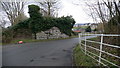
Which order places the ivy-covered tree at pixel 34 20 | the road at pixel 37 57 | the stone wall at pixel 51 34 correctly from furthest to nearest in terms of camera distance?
the stone wall at pixel 51 34 → the ivy-covered tree at pixel 34 20 → the road at pixel 37 57

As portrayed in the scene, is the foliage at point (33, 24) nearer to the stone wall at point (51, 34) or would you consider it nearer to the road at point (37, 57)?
the stone wall at point (51, 34)

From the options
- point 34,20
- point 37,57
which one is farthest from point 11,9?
point 37,57

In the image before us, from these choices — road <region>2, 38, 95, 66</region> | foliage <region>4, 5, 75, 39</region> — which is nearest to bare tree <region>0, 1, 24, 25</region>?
foliage <region>4, 5, 75, 39</region>

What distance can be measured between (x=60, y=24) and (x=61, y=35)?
88.8 inches

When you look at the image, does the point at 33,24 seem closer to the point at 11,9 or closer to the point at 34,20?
the point at 34,20

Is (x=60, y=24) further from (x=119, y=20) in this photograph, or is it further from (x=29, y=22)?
(x=119, y=20)

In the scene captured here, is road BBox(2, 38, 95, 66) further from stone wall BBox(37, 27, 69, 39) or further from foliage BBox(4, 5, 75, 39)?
foliage BBox(4, 5, 75, 39)

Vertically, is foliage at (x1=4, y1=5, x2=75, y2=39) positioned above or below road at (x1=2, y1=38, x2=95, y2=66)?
above

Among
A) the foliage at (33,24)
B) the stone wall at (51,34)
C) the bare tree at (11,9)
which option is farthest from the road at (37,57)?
the bare tree at (11,9)

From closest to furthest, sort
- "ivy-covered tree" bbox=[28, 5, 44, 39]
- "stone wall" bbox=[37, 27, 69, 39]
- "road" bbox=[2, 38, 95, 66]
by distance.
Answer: "road" bbox=[2, 38, 95, 66], "ivy-covered tree" bbox=[28, 5, 44, 39], "stone wall" bbox=[37, 27, 69, 39]

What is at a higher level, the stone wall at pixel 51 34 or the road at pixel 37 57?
the stone wall at pixel 51 34

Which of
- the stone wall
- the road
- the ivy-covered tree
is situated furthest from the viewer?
the stone wall

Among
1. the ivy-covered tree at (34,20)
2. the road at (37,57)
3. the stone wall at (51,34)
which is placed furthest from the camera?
the stone wall at (51,34)

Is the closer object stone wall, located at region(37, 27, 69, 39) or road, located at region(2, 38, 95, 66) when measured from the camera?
road, located at region(2, 38, 95, 66)
